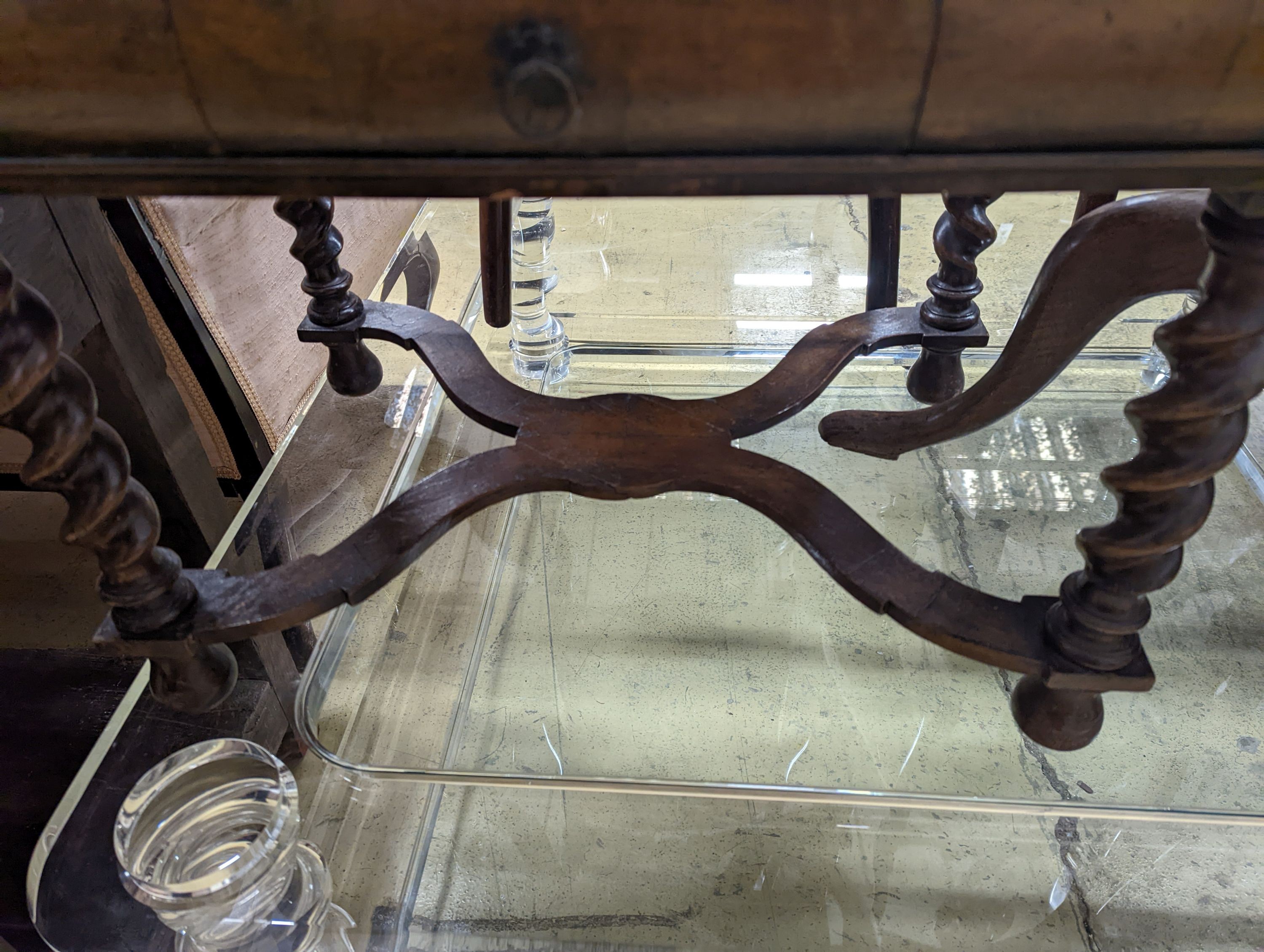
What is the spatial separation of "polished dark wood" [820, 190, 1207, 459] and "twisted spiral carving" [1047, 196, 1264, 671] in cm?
16

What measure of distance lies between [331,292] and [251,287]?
0.37 metres

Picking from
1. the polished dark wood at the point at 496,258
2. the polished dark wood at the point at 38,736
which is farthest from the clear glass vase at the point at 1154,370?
the polished dark wood at the point at 38,736

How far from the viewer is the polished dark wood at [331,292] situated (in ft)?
2.75

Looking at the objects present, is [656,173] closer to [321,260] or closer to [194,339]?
[321,260]

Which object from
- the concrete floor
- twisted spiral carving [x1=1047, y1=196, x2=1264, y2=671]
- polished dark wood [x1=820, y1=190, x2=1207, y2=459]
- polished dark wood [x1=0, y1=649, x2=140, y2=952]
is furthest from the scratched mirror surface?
polished dark wood [x1=0, y1=649, x2=140, y2=952]

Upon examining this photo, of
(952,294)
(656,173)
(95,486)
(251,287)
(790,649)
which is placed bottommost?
(790,649)

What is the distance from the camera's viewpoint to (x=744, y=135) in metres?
0.35

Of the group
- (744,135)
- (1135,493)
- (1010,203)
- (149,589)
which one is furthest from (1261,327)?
(1010,203)

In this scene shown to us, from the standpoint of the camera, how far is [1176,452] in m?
0.46

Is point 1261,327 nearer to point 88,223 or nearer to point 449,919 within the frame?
point 449,919

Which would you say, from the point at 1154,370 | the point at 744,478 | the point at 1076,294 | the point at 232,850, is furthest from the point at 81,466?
the point at 1154,370

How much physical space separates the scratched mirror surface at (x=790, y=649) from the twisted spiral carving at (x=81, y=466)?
0.21 m

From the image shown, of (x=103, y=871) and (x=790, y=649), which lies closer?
(x=103, y=871)

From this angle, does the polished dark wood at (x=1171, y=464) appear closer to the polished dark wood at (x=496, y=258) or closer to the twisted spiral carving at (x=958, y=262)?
the twisted spiral carving at (x=958, y=262)
